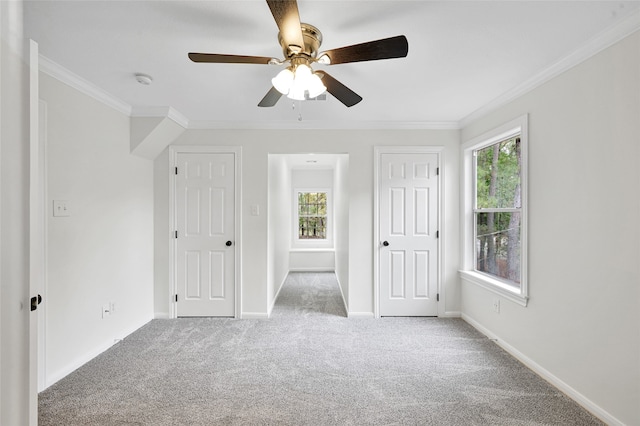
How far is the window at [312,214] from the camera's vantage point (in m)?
6.89

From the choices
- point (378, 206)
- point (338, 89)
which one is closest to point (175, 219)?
point (378, 206)

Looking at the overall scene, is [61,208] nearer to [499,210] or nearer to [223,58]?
[223,58]

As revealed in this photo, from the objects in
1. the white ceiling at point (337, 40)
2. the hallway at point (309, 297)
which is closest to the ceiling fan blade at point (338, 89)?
the white ceiling at point (337, 40)

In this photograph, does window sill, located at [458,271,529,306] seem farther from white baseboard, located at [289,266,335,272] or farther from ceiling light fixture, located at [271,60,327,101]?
white baseboard, located at [289,266,335,272]

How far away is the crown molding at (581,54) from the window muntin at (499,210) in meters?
0.39

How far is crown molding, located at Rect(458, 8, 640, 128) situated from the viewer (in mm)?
1705

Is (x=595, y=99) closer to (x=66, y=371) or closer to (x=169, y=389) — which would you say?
(x=169, y=389)

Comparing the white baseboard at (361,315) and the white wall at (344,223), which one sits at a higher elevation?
the white wall at (344,223)

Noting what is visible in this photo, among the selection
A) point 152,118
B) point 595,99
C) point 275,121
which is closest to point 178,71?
point 152,118

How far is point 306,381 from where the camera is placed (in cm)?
232

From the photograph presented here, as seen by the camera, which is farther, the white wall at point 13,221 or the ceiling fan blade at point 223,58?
the ceiling fan blade at point 223,58

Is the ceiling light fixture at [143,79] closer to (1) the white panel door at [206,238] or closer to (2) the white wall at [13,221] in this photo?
(1) the white panel door at [206,238]

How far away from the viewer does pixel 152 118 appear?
128 inches

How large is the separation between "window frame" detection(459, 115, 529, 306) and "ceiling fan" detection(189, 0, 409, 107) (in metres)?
1.75
